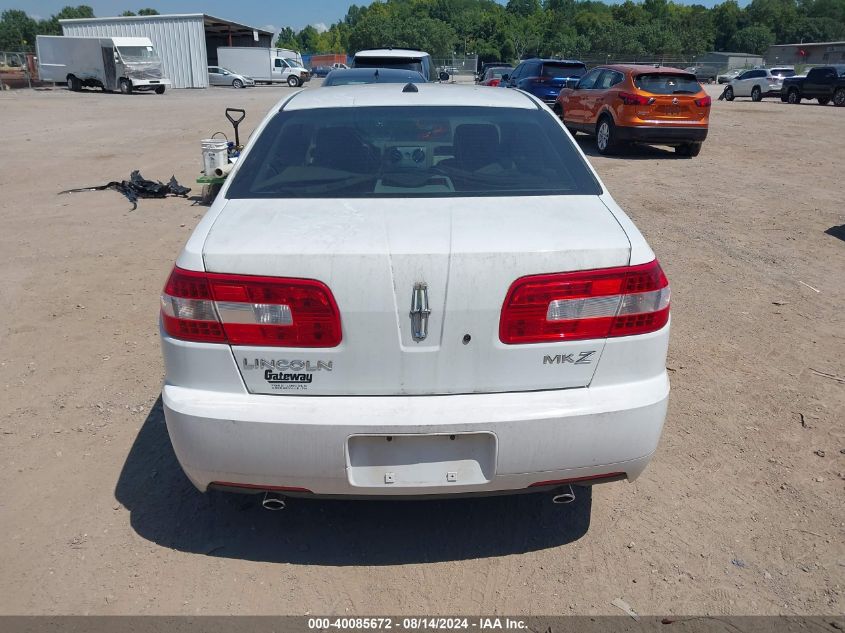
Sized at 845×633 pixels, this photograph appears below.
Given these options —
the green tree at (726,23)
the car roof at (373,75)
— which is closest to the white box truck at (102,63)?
the car roof at (373,75)

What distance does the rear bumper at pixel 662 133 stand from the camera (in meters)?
12.7

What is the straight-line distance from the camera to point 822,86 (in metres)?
30.3

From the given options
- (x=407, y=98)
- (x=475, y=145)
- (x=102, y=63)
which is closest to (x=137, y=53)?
(x=102, y=63)

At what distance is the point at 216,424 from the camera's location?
2.35m

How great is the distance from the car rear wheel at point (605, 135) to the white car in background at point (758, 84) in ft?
84.5

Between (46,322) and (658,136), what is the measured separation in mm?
11007

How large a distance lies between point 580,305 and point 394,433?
2.54ft

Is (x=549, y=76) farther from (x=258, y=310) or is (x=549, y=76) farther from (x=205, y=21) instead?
(x=205, y=21)

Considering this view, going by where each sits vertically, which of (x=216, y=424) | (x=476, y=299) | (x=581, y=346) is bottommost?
(x=216, y=424)

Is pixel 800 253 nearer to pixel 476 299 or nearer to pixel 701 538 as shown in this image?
pixel 701 538

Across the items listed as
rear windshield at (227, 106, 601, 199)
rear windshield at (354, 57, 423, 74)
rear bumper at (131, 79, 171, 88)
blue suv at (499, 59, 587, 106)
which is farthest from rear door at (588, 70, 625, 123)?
rear bumper at (131, 79, 171, 88)

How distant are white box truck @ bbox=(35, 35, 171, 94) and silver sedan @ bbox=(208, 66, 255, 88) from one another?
1246 cm

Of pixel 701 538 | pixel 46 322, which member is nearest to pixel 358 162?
pixel 701 538

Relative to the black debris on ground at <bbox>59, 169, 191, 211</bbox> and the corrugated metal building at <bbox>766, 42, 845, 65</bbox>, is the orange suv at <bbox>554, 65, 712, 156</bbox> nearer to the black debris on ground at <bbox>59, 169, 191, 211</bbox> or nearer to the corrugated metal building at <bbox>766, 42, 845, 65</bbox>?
the black debris on ground at <bbox>59, 169, 191, 211</bbox>
